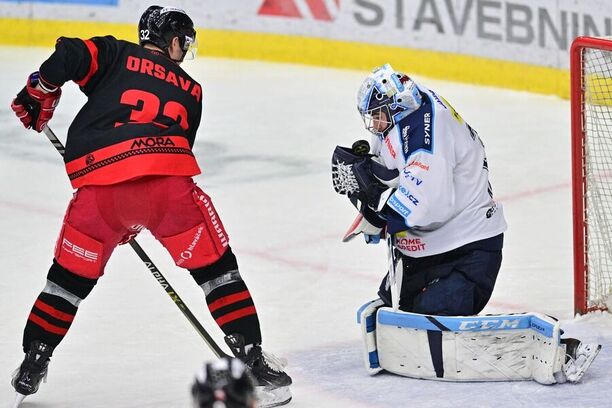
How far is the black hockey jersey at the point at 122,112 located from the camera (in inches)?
131

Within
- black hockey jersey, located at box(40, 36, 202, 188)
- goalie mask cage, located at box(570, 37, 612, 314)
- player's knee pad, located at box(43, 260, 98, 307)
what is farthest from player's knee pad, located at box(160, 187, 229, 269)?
goalie mask cage, located at box(570, 37, 612, 314)

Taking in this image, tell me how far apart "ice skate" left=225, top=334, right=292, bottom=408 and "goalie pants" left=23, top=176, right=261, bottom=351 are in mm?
33

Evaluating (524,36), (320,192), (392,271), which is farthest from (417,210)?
(524,36)

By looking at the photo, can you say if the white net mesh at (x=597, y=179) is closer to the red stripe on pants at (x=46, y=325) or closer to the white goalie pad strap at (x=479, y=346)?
the white goalie pad strap at (x=479, y=346)

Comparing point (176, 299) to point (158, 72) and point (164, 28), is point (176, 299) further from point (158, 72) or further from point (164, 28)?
point (164, 28)

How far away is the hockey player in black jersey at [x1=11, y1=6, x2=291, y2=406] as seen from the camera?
333 cm

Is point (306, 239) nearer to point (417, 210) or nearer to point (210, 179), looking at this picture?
point (210, 179)

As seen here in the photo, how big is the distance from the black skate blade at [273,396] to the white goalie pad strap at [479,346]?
0.34 metres

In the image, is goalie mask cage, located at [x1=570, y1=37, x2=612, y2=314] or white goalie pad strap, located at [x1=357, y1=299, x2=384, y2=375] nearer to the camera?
white goalie pad strap, located at [x1=357, y1=299, x2=384, y2=375]

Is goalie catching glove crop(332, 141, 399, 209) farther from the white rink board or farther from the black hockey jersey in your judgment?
the white rink board

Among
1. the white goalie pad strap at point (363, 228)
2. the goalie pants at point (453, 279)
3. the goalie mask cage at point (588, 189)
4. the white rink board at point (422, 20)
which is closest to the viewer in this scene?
the goalie pants at point (453, 279)

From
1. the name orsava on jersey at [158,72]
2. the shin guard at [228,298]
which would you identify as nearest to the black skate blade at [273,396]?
the shin guard at [228,298]

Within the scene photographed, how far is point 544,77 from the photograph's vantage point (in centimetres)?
762

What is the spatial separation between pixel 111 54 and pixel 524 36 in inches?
179
